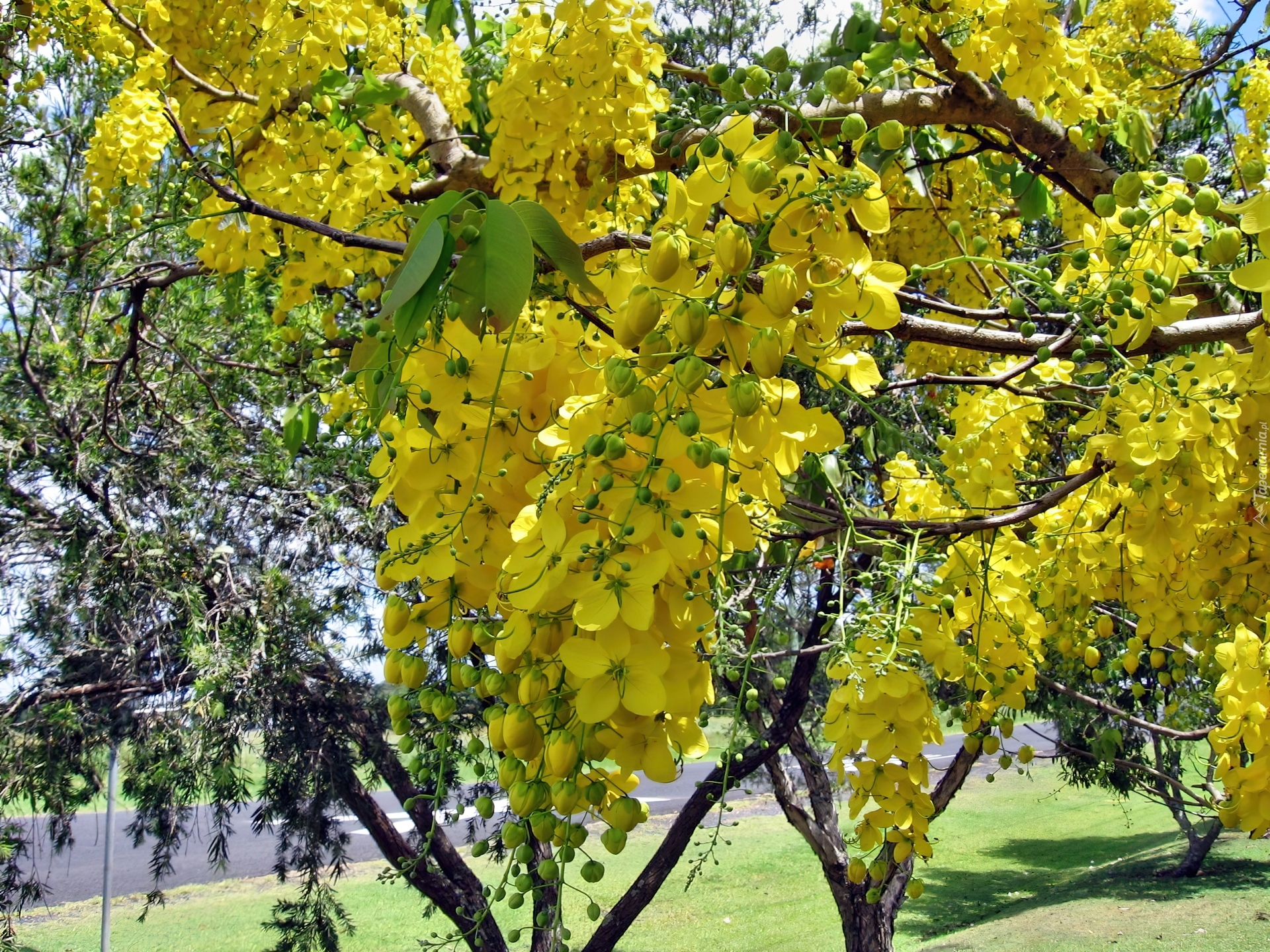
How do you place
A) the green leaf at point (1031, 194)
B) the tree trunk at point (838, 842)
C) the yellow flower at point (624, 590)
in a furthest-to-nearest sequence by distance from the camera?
the tree trunk at point (838, 842) → the green leaf at point (1031, 194) → the yellow flower at point (624, 590)

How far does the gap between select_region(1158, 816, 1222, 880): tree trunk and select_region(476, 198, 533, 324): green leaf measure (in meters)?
7.88

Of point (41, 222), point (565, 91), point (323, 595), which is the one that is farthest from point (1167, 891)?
point (41, 222)

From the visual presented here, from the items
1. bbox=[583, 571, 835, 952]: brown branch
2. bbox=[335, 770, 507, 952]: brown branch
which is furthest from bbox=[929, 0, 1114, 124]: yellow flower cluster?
bbox=[335, 770, 507, 952]: brown branch

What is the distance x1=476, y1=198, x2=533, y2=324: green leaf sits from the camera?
70cm

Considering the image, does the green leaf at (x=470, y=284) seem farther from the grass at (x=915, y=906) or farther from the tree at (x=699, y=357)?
the grass at (x=915, y=906)

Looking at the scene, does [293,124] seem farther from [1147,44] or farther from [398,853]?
[1147,44]

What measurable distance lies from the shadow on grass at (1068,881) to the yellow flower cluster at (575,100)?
6970 mm

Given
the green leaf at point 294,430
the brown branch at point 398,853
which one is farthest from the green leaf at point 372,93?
the brown branch at point 398,853

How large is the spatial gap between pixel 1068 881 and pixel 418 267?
9433mm

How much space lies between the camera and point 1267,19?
2088 millimetres

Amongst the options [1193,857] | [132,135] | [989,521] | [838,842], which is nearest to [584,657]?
Result: [989,521]

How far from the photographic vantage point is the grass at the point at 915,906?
19.7ft

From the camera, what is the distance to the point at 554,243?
77cm

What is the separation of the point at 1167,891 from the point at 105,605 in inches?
287
